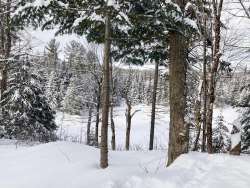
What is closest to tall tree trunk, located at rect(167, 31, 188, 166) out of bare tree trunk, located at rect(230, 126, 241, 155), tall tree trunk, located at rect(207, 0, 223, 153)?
bare tree trunk, located at rect(230, 126, 241, 155)

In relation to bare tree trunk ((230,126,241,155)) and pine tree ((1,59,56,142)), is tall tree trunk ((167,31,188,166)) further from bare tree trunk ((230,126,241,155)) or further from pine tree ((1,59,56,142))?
pine tree ((1,59,56,142))

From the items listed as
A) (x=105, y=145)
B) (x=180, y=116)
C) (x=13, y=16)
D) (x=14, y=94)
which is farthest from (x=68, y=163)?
(x=14, y=94)

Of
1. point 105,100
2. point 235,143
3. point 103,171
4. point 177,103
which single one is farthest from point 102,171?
point 235,143

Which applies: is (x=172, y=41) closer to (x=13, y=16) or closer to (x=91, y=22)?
(x=91, y=22)

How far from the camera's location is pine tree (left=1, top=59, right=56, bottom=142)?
21.0 m

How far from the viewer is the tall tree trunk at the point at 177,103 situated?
9734mm

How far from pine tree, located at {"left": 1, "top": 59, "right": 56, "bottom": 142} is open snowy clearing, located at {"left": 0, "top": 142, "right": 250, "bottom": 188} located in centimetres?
1088

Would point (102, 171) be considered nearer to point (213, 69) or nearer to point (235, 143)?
point (235, 143)

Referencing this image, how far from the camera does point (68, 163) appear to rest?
352 inches

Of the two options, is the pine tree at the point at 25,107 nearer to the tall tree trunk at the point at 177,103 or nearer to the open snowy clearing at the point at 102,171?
the open snowy clearing at the point at 102,171

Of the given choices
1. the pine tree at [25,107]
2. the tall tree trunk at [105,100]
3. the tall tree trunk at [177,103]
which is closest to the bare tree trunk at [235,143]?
the tall tree trunk at [177,103]

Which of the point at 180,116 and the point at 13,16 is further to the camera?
the point at 180,116

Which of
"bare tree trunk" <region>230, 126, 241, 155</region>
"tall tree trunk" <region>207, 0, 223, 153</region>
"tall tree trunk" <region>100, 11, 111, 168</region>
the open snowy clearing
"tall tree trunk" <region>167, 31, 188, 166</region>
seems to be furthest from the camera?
A: "tall tree trunk" <region>207, 0, 223, 153</region>

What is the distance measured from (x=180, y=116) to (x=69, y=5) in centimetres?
385
